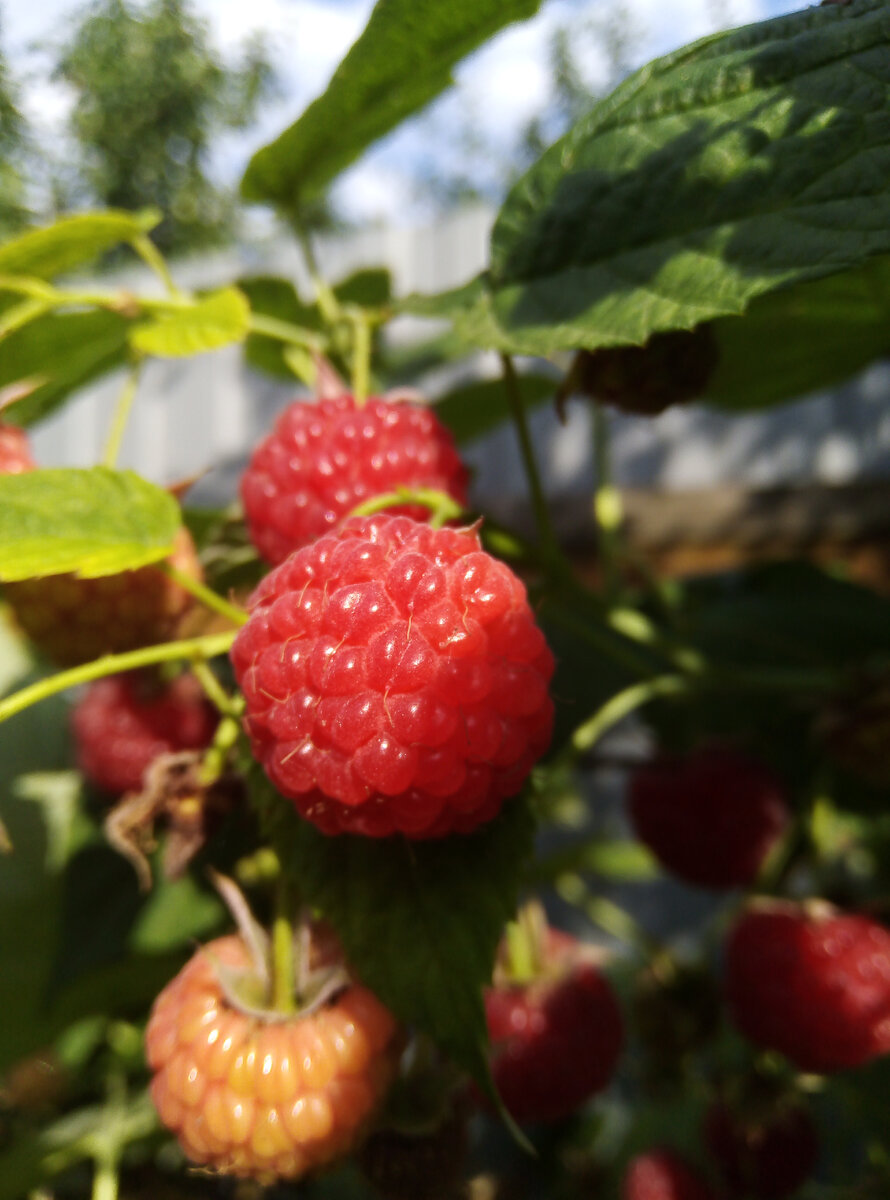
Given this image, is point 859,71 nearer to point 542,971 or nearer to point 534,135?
point 542,971

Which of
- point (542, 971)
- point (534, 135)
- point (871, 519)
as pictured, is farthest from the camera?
point (534, 135)

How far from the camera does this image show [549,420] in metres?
2.27

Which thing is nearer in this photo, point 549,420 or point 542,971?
point 542,971

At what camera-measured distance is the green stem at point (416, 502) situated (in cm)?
38

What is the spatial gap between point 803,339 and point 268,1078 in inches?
21.8

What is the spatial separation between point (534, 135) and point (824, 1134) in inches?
116

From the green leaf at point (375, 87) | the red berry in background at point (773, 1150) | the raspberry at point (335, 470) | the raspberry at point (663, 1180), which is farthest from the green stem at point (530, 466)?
the raspberry at point (663, 1180)

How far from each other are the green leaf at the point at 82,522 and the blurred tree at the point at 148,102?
334 mm

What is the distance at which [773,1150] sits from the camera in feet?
2.39

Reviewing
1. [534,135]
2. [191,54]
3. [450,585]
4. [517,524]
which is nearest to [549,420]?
[517,524]

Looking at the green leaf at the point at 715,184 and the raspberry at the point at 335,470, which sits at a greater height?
the green leaf at the point at 715,184

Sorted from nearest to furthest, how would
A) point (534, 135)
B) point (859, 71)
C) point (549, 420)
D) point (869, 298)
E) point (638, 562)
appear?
point (859, 71) < point (869, 298) < point (638, 562) < point (549, 420) < point (534, 135)

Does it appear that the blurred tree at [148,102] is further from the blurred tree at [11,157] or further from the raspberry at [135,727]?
the raspberry at [135,727]

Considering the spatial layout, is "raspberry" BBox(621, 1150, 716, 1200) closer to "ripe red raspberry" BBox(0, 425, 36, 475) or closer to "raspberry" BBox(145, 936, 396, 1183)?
"raspberry" BBox(145, 936, 396, 1183)
